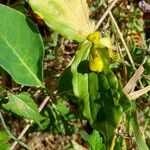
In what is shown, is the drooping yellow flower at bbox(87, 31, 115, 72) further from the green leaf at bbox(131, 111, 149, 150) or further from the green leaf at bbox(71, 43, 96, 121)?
the green leaf at bbox(131, 111, 149, 150)

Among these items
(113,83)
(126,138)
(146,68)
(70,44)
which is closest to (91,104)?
(113,83)

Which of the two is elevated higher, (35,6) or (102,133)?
(35,6)

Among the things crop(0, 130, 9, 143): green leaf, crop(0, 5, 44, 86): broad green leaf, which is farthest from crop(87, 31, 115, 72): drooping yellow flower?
crop(0, 130, 9, 143): green leaf

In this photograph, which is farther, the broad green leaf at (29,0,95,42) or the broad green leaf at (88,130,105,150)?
the broad green leaf at (29,0,95,42)

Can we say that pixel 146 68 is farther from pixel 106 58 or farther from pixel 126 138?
pixel 106 58

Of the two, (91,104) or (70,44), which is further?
(70,44)

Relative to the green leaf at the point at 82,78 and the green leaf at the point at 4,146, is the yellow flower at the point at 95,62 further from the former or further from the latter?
the green leaf at the point at 4,146
